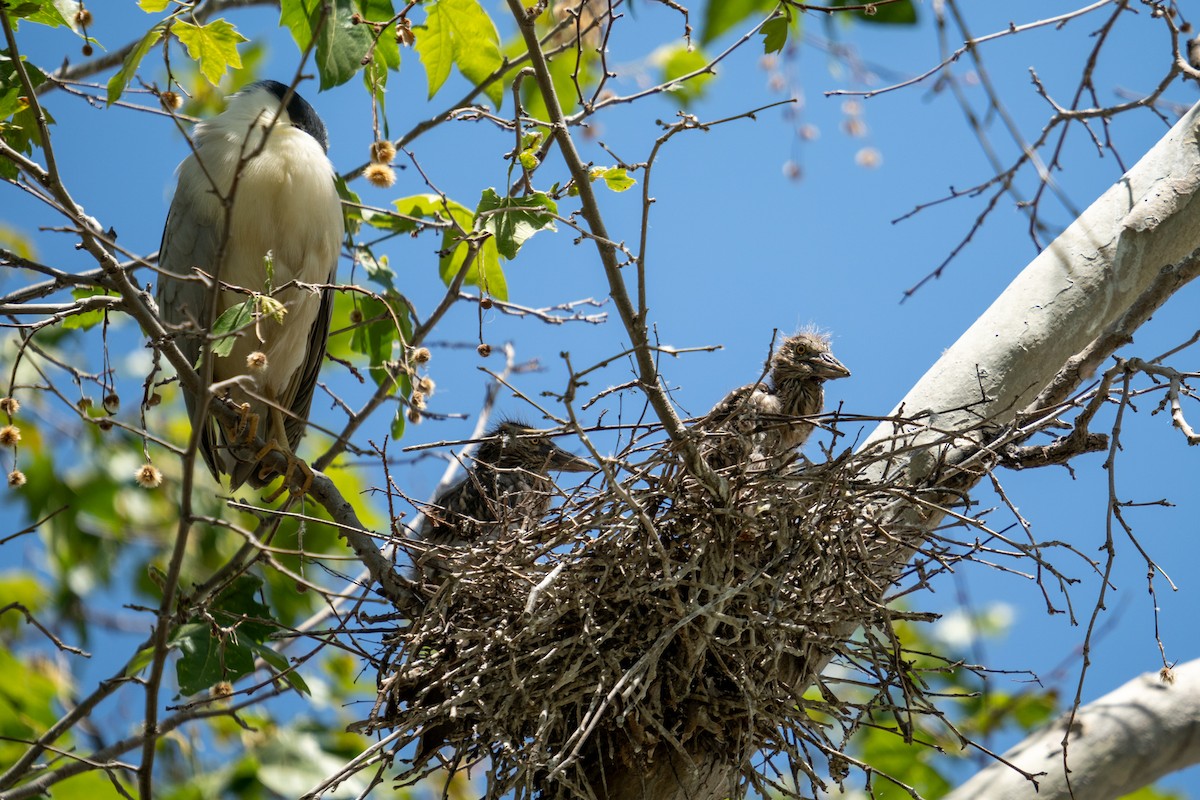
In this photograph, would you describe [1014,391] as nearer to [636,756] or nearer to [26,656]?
[636,756]

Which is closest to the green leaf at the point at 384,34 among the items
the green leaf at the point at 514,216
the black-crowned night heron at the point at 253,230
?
the green leaf at the point at 514,216

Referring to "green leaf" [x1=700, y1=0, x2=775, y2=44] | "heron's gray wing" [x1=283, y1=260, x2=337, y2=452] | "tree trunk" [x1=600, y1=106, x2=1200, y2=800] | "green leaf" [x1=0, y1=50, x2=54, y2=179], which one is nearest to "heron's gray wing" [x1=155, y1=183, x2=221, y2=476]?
"heron's gray wing" [x1=283, y1=260, x2=337, y2=452]

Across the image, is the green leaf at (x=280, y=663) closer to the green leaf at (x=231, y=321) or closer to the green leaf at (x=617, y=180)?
the green leaf at (x=231, y=321)

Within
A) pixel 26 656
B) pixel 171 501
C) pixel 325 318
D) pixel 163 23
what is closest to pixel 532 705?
pixel 163 23

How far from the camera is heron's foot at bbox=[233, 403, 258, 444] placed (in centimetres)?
365

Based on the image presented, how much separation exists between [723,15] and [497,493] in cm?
206

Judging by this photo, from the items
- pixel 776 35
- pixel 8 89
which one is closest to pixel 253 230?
pixel 8 89

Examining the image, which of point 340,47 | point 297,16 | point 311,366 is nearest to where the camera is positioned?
point 340,47

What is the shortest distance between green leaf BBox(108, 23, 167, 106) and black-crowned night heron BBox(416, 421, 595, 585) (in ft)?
4.56

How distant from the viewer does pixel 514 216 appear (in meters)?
2.86

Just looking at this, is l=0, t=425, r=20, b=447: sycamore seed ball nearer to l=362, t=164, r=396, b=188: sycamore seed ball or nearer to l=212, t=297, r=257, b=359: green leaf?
l=212, t=297, r=257, b=359: green leaf

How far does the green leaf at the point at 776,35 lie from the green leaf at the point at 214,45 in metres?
1.39

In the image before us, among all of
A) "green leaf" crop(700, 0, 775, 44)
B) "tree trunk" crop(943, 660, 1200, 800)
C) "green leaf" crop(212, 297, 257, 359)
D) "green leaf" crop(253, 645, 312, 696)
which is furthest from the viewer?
"tree trunk" crop(943, 660, 1200, 800)

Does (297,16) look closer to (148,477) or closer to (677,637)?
(148,477)
